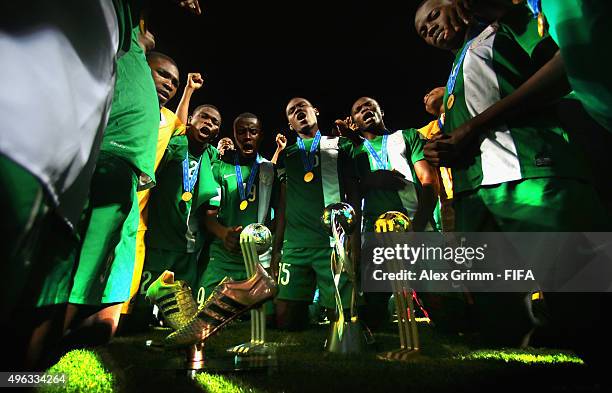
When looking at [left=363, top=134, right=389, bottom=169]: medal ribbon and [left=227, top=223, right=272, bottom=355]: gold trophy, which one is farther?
[left=363, top=134, right=389, bottom=169]: medal ribbon

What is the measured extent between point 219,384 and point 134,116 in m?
0.90

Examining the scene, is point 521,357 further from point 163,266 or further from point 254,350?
point 163,266

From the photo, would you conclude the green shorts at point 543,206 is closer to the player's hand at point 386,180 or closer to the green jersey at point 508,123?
the green jersey at point 508,123

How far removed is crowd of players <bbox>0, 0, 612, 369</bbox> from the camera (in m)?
0.48

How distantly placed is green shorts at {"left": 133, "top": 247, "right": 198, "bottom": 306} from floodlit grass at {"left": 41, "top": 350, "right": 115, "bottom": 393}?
124 cm

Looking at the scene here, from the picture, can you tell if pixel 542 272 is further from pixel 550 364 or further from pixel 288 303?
pixel 288 303

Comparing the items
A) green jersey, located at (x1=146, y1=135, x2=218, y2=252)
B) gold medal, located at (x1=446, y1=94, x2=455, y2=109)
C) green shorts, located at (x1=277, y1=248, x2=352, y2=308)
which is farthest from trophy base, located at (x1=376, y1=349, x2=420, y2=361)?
green jersey, located at (x1=146, y1=135, x2=218, y2=252)

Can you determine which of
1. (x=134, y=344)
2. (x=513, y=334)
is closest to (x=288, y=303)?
(x=134, y=344)

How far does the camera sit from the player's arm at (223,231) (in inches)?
116

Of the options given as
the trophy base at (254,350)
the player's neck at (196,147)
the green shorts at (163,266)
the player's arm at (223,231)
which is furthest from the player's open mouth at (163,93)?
the trophy base at (254,350)

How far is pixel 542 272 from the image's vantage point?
1034mm

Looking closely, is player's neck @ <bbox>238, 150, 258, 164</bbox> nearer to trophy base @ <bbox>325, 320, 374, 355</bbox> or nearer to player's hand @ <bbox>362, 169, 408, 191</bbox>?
player's hand @ <bbox>362, 169, 408, 191</bbox>

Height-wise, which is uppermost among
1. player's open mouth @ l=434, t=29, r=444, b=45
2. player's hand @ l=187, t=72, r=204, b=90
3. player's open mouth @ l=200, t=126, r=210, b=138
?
player's hand @ l=187, t=72, r=204, b=90

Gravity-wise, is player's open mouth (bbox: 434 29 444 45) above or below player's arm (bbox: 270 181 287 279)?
above
